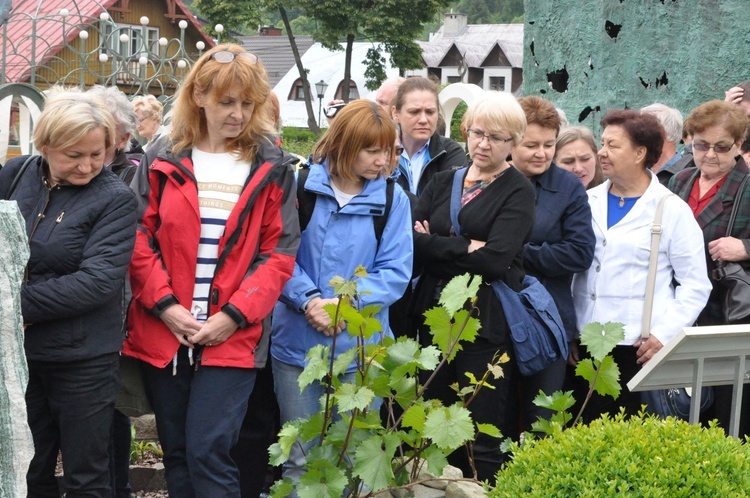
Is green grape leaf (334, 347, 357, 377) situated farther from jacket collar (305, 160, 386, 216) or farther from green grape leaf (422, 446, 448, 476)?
jacket collar (305, 160, 386, 216)

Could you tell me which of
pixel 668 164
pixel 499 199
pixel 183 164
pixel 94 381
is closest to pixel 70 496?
pixel 94 381

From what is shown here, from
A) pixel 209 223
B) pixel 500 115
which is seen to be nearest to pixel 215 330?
pixel 209 223

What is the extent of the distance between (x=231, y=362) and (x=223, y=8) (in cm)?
4278

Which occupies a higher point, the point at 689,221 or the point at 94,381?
the point at 689,221

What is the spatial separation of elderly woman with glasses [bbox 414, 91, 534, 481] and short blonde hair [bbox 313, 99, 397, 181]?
0.40m

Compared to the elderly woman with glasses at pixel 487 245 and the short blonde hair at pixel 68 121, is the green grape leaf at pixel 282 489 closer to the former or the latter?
the elderly woman with glasses at pixel 487 245

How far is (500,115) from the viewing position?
385 centimetres

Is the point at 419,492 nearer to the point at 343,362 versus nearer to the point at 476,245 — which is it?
the point at 343,362

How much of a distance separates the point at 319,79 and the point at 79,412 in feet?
184

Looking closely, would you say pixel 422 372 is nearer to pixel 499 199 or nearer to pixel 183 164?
pixel 499 199

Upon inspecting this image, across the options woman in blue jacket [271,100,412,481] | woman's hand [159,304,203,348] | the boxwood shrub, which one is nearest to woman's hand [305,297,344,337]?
woman in blue jacket [271,100,412,481]

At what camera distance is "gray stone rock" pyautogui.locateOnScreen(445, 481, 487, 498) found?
10.2 ft

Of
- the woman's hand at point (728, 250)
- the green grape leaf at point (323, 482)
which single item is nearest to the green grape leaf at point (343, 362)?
the green grape leaf at point (323, 482)

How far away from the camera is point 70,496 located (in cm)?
328
